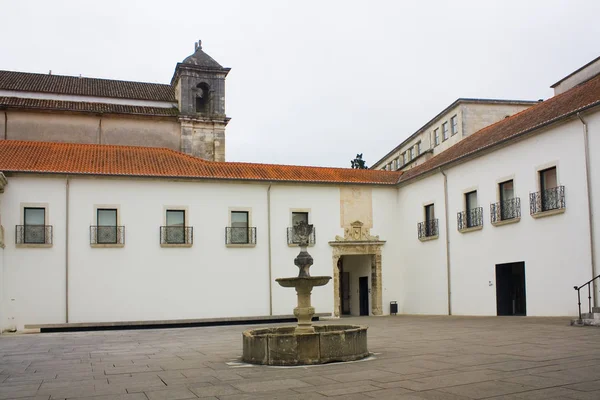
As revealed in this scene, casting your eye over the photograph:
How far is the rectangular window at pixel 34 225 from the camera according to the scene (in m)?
24.7

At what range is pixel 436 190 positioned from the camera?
27078 mm

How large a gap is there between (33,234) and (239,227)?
8.25 m

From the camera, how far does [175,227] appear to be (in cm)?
2666

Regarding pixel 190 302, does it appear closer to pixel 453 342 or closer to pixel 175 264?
pixel 175 264

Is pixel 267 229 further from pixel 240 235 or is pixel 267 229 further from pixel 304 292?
pixel 304 292

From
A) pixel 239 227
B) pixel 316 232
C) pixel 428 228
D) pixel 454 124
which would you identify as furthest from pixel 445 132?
pixel 239 227

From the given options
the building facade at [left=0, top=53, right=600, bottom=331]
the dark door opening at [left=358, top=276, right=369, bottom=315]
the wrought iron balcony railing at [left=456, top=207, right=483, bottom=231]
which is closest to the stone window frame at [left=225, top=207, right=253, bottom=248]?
the building facade at [left=0, top=53, right=600, bottom=331]

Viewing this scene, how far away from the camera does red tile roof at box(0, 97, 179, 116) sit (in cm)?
3283

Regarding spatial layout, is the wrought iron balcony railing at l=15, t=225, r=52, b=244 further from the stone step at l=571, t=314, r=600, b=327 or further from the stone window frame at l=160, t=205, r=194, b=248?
the stone step at l=571, t=314, r=600, b=327

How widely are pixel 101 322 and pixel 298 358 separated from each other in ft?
53.7

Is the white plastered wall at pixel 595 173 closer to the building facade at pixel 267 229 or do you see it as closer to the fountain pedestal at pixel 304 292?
the building facade at pixel 267 229

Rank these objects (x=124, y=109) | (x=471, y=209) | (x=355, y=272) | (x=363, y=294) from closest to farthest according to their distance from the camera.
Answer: (x=471, y=209), (x=363, y=294), (x=355, y=272), (x=124, y=109)

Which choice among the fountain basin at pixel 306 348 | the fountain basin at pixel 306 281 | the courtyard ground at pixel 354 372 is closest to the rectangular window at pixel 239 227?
the courtyard ground at pixel 354 372

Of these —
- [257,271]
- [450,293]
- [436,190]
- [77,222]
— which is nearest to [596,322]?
[450,293]
